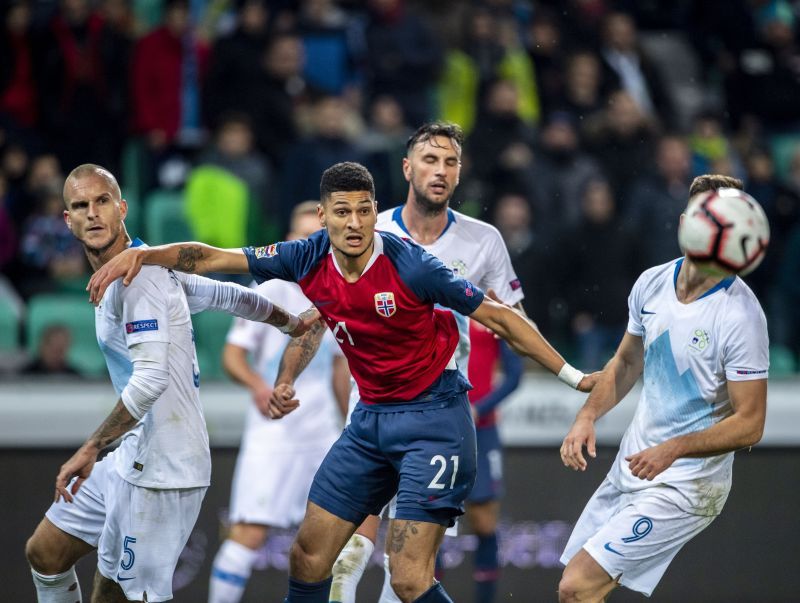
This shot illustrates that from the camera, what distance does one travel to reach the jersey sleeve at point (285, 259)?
5.92 meters

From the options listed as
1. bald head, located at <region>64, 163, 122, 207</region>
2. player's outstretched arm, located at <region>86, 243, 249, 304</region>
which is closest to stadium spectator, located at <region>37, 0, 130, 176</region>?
bald head, located at <region>64, 163, 122, 207</region>

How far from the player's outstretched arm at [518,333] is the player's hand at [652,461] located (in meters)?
0.53

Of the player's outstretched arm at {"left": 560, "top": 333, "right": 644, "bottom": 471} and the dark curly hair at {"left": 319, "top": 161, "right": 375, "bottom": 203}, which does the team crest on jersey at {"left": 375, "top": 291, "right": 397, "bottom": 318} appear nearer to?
the dark curly hair at {"left": 319, "top": 161, "right": 375, "bottom": 203}

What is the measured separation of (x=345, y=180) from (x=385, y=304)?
0.59 meters

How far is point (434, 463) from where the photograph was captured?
5820mm

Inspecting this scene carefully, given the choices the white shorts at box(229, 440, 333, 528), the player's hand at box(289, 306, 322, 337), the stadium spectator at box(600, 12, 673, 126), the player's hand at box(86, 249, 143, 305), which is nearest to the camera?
the player's hand at box(86, 249, 143, 305)

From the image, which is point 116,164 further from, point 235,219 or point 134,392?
point 134,392

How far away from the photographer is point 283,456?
8.12 meters

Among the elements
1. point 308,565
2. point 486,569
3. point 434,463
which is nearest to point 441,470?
point 434,463

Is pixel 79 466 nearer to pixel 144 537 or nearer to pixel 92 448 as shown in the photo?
pixel 92 448

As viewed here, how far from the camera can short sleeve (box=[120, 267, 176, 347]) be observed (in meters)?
5.68

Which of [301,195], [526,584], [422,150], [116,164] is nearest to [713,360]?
[422,150]

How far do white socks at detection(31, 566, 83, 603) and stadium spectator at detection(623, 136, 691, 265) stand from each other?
16.7 ft

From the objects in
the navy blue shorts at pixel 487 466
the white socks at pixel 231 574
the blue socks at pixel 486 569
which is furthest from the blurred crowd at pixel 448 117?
the white socks at pixel 231 574
